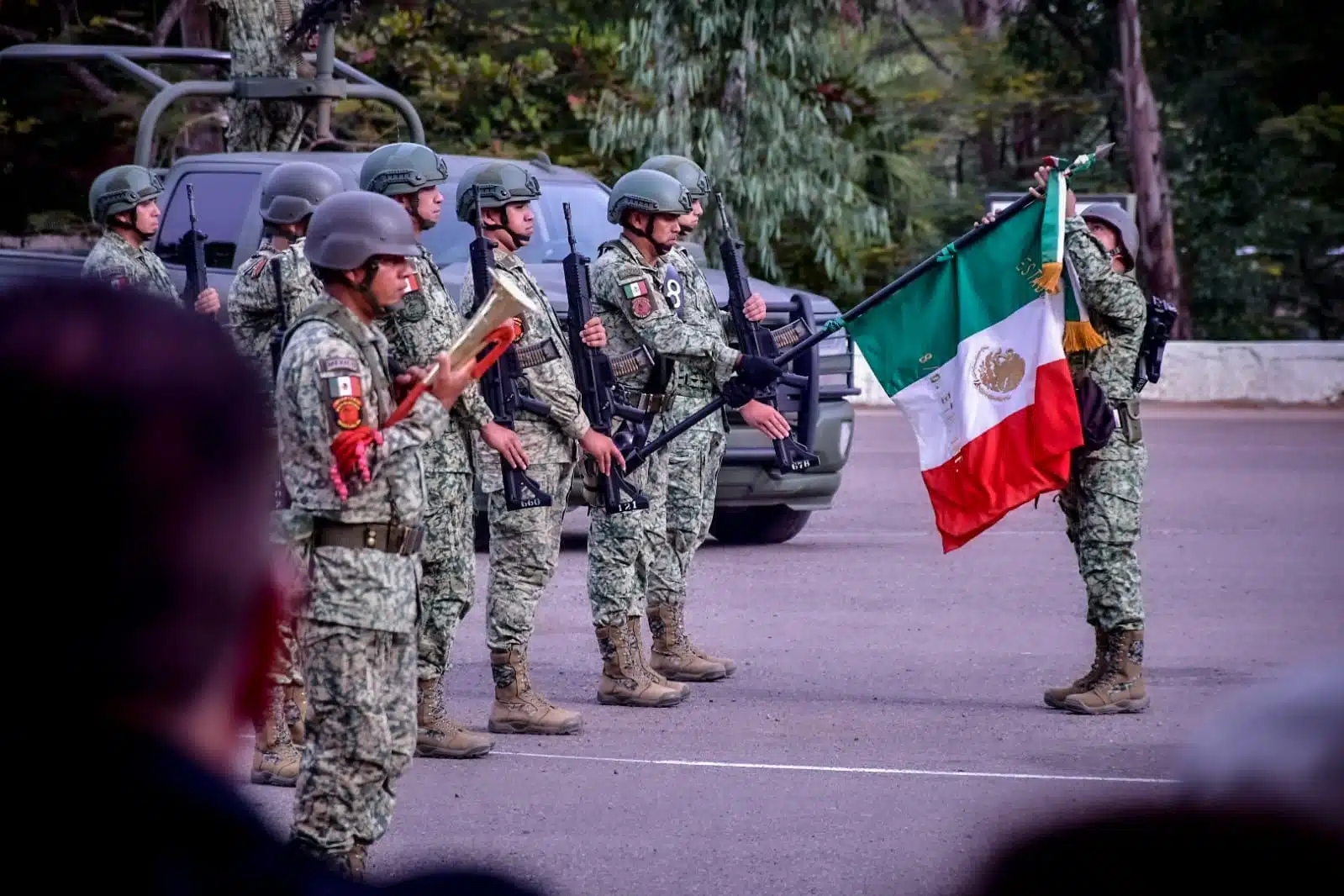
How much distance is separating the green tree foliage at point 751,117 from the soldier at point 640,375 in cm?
1377

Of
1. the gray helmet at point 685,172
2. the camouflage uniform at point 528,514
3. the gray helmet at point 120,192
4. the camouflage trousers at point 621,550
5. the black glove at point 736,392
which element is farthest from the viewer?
the gray helmet at point 120,192

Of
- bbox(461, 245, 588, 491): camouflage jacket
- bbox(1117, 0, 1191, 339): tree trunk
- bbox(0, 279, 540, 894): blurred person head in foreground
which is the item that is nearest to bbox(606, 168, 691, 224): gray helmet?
bbox(461, 245, 588, 491): camouflage jacket

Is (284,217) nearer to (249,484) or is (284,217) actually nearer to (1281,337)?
(249,484)

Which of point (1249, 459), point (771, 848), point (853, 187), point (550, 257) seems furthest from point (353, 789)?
point (853, 187)

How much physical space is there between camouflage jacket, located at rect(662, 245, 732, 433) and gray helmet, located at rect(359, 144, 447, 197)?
52.4 inches

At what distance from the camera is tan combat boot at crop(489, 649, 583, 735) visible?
7211 millimetres

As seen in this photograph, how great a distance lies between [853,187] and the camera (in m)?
22.7

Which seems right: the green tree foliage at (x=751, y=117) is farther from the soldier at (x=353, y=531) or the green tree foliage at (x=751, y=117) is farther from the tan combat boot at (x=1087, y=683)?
the soldier at (x=353, y=531)

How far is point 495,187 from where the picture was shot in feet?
23.7

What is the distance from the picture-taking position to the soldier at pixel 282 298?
21.5 ft

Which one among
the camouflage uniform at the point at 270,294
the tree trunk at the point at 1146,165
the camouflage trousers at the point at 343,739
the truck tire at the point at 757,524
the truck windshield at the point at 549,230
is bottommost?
the truck tire at the point at 757,524

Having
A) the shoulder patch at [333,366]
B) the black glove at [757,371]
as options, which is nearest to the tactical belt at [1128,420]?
the black glove at [757,371]

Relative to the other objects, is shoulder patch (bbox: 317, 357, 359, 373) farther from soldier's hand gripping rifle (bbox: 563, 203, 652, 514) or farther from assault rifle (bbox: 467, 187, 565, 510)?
soldier's hand gripping rifle (bbox: 563, 203, 652, 514)

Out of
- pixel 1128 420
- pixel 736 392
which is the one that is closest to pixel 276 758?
pixel 736 392
